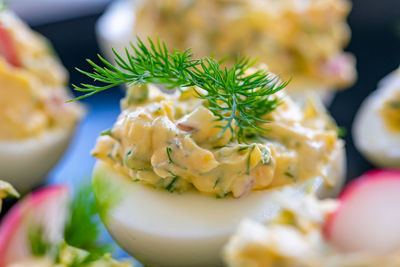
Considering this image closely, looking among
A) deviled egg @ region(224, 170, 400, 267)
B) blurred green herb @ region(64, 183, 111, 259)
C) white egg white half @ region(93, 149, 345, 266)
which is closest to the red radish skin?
white egg white half @ region(93, 149, 345, 266)

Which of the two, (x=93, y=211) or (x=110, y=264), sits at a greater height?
(x=93, y=211)

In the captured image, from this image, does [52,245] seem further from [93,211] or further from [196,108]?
[196,108]

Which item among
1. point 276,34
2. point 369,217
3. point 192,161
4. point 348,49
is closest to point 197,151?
point 192,161

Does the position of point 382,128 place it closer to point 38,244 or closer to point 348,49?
point 348,49

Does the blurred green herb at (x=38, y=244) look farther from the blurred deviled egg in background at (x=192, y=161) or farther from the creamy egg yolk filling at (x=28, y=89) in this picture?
the creamy egg yolk filling at (x=28, y=89)

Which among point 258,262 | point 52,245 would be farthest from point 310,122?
point 52,245

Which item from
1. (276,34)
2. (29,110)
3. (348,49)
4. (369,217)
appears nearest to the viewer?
(369,217)
